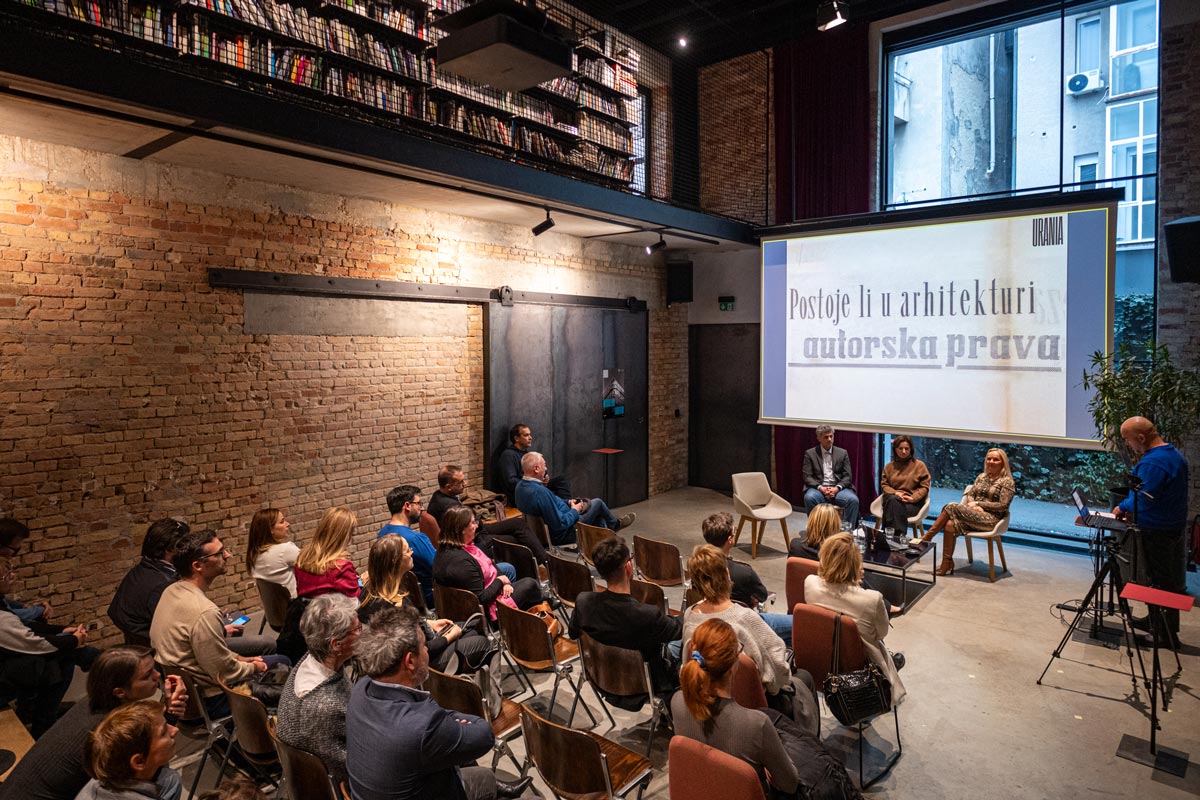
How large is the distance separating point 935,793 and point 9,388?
18.3ft

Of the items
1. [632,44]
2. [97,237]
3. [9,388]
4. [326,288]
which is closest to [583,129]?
[632,44]

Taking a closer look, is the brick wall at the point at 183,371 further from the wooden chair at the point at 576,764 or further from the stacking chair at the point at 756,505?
the wooden chair at the point at 576,764

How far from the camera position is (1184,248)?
503 cm

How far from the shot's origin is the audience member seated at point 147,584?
3.44 m

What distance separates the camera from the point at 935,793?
3.23 metres

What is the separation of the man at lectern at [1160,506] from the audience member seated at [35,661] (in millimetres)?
6250

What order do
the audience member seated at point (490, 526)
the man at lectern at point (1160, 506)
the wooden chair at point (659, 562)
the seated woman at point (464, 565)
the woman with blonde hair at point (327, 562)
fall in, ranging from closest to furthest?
the woman with blonde hair at point (327, 562), the seated woman at point (464, 565), the man at lectern at point (1160, 506), the wooden chair at point (659, 562), the audience member seated at point (490, 526)

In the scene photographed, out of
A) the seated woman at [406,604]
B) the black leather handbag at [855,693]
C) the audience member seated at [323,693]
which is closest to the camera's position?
the audience member seated at [323,693]

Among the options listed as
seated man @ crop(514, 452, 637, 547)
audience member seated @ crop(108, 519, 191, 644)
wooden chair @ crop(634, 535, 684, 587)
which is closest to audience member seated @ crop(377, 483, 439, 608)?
audience member seated @ crop(108, 519, 191, 644)

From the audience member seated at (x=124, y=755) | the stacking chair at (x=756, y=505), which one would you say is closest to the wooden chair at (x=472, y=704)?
the audience member seated at (x=124, y=755)

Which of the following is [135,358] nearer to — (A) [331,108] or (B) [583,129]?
(A) [331,108]

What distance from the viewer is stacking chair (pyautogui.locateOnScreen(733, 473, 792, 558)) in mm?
6957

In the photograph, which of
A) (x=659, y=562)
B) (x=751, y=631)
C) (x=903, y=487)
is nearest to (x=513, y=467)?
(x=659, y=562)

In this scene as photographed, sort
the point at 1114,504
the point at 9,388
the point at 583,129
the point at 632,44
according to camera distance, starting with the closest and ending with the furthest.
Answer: the point at 9,388
the point at 1114,504
the point at 583,129
the point at 632,44
